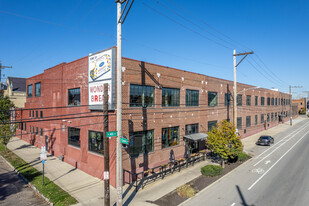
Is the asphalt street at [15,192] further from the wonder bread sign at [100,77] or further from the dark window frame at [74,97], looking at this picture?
the dark window frame at [74,97]

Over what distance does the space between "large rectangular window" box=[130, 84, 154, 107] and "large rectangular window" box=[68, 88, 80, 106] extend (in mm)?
6296

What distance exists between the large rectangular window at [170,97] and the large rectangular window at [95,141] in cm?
681

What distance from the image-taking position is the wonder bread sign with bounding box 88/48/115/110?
49.7ft

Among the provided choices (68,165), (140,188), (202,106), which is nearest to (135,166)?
(140,188)

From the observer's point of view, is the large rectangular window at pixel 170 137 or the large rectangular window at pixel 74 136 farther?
the large rectangular window at pixel 170 137

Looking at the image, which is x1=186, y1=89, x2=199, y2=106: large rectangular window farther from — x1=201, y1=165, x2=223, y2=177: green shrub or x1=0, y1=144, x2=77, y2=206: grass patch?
x1=0, y1=144, x2=77, y2=206: grass patch

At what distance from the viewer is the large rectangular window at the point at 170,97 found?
19609mm

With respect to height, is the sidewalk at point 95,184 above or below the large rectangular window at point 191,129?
below

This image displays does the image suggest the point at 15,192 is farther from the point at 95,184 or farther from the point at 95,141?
the point at 95,141

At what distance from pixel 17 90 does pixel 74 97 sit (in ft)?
154

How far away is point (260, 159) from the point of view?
72.7ft

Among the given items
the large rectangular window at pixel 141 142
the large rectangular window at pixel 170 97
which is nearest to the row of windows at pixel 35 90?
the large rectangular window at pixel 141 142

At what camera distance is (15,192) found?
559 inches

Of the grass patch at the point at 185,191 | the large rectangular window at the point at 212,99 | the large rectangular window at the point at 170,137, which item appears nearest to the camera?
the grass patch at the point at 185,191
